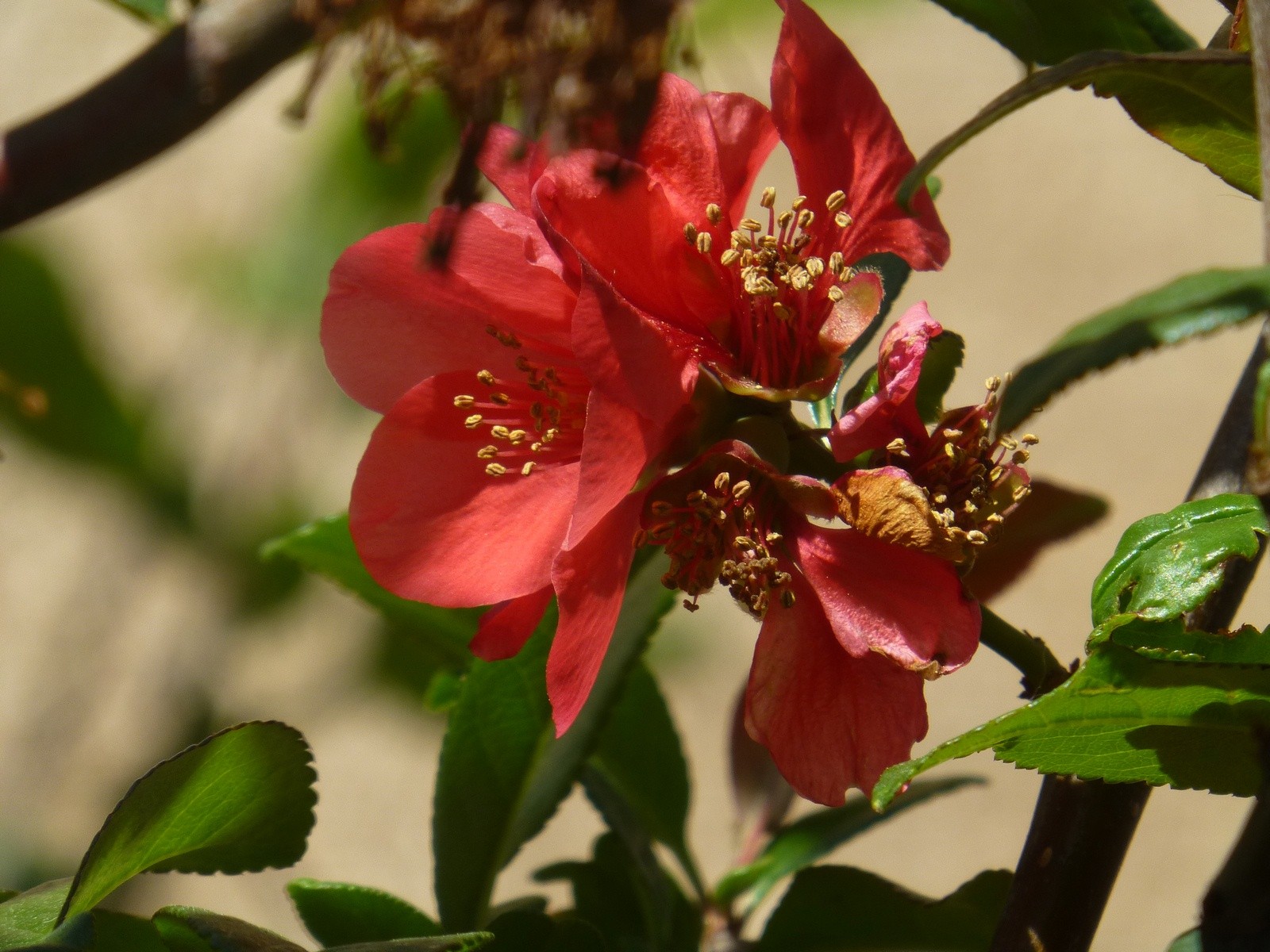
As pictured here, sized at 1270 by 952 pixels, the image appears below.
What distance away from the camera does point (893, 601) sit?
289mm

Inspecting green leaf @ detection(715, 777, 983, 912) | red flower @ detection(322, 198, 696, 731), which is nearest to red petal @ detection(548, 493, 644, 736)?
red flower @ detection(322, 198, 696, 731)

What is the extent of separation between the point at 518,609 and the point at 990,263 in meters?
1.51

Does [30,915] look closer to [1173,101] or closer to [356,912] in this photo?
[356,912]

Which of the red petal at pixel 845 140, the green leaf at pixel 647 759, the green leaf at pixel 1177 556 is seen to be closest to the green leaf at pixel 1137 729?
the green leaf at pixel 1177 556

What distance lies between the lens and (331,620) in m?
0.93

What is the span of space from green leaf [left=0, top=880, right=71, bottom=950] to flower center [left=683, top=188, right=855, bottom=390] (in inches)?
8.7

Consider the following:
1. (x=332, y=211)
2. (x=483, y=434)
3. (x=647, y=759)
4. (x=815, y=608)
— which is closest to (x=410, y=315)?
(x=483, y=434)

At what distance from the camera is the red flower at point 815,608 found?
28 centimetres

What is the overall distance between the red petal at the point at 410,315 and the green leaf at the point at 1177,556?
A: 152 millimetres

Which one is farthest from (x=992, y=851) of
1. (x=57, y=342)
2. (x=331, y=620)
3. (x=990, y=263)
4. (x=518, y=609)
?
(x=518, y=609)

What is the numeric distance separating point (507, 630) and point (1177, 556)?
0.17m

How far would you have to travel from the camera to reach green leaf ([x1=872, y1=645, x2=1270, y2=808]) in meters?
0.25

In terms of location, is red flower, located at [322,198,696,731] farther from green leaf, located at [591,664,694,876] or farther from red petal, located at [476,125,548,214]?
green leaf, located at [591,664,694,876]

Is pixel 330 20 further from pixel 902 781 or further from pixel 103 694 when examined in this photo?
pixel 103 694
